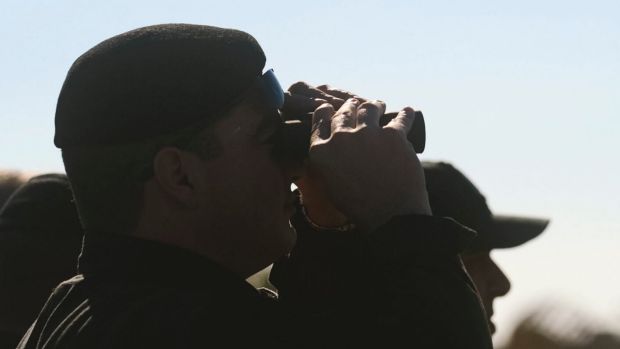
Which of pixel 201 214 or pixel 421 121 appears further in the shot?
pixel 421 121

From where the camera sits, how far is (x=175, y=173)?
3.18m

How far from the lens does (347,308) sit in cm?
300

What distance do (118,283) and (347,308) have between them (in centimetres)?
52

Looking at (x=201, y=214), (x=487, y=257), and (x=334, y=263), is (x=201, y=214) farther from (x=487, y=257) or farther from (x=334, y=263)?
(x=487, y=257)

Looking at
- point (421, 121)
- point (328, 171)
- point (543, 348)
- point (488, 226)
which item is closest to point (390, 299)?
point (328, 171)

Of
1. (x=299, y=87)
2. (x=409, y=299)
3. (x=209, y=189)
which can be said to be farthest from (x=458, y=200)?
(x=409, y=299)

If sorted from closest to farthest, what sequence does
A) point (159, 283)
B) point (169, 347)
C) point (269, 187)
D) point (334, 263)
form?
point (169, 347) < point (159, 283) < point (269, 187) < point (334, 263)

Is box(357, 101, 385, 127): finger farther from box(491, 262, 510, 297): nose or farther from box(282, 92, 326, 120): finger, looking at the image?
box(491, 262, 510, 297): nose

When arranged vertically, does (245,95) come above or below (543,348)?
above

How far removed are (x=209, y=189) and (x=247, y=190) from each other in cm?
9

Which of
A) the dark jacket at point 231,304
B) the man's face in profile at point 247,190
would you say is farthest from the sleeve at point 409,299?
the man's face in profile at point 247,190

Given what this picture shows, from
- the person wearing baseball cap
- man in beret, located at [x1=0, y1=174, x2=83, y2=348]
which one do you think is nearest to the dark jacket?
the person wearing baseball cap

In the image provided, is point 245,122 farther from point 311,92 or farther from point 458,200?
point 458,200

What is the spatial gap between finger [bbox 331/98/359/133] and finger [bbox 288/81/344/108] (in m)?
0.11
